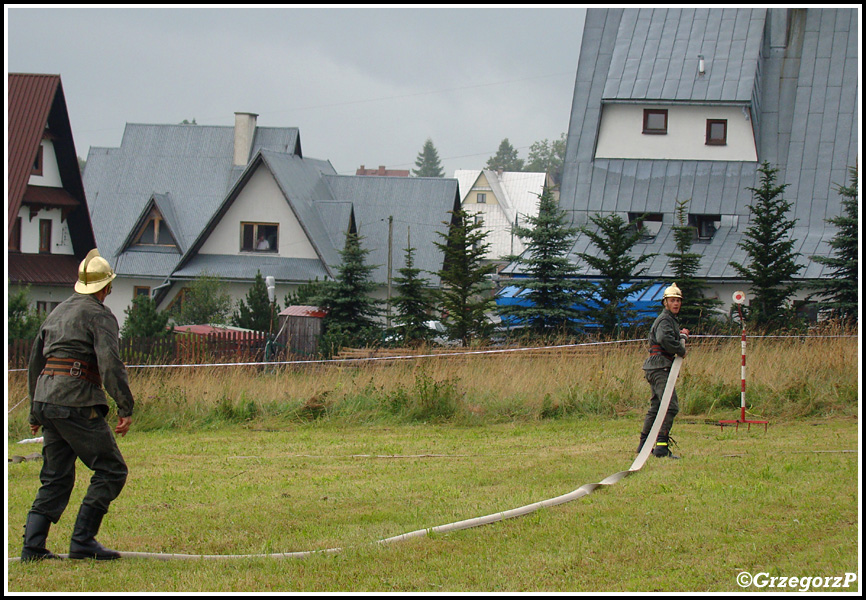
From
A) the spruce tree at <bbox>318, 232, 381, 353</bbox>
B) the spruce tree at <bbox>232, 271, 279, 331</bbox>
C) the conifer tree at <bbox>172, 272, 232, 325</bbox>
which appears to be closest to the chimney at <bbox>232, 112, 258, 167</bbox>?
the conifer tree at <bbox>172, 272, 232, 325</bbox>

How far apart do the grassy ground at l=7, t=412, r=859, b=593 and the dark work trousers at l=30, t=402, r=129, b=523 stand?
460 mm

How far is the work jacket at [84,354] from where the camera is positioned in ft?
22.3

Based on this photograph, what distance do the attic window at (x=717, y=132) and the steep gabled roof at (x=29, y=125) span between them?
22.1 meters

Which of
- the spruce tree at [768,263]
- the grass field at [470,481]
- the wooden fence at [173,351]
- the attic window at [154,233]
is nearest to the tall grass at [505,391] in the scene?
the grass field at [470,481]

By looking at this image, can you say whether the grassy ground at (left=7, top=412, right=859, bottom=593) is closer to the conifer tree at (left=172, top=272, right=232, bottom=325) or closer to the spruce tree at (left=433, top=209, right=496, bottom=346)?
the spruce tree at (left=433, top=209, right=496, bottom=346)

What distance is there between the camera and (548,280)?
2627 cm

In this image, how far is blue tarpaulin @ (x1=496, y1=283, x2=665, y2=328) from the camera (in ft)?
88.0

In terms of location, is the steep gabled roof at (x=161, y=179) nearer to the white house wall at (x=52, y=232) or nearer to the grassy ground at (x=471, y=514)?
the white house wall at (x=52, y=232)

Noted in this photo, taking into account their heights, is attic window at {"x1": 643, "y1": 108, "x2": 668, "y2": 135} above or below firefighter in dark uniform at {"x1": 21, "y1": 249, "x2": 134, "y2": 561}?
above

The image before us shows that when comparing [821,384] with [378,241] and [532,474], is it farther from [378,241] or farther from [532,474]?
[378,241]

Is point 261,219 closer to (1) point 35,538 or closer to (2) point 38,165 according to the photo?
(2) point 38,165

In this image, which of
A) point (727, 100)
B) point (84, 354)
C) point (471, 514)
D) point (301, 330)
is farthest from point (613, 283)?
point (84, 354)

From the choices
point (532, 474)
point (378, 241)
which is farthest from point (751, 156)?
point (532, 474)

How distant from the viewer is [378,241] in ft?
146
